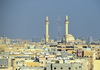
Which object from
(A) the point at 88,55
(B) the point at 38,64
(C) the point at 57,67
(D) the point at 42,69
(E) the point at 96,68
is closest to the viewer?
(E) the point at 96,68

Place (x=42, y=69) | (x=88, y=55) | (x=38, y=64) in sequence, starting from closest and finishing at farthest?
1. (x=42, y=69)
2. (x=38, y=64)
3. (x=88, y=55)

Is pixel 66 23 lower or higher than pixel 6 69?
higher

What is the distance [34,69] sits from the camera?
32.8 meters

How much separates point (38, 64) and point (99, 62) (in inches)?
498

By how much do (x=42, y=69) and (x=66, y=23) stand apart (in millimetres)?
67409

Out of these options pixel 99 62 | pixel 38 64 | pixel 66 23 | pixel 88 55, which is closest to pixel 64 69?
pixel 99 62

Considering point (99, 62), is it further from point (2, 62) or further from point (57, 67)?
point (2, 62)

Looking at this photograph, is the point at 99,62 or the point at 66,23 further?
the point at 66,23

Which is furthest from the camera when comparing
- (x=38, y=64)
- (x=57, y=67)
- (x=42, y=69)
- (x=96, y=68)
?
(x=38, y=64)

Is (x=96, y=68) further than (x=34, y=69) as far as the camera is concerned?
No

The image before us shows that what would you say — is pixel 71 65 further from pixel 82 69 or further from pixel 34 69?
pixel 34 69

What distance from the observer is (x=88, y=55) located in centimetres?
5438

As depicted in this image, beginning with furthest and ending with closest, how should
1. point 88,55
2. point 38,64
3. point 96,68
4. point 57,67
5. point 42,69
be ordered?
point 88,55
point 38,64
point 42,69
point 57,67
point 96,68

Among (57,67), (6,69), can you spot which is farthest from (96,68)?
(6,69)
